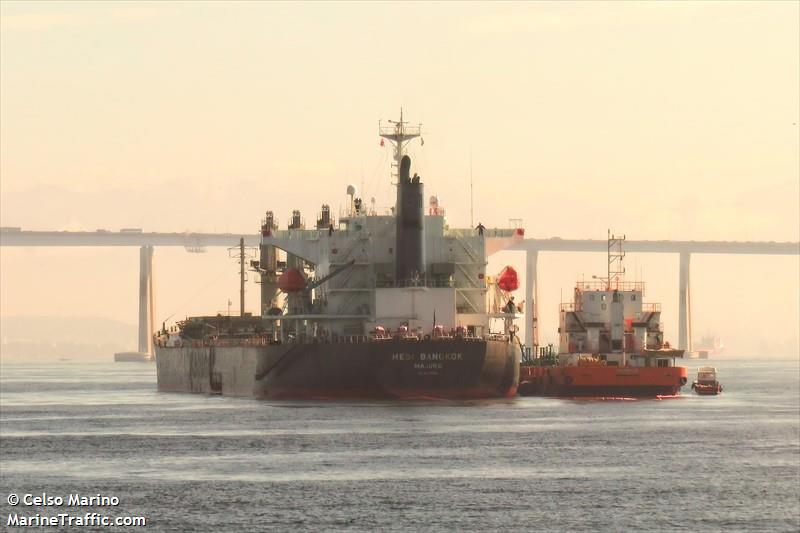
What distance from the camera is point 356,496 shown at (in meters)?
48.2

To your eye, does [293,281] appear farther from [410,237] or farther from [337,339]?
[410,237]

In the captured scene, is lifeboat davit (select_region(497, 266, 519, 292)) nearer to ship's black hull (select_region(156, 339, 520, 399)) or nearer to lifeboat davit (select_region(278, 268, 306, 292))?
ship's black hull (select_region(156, 339, 520, 399))

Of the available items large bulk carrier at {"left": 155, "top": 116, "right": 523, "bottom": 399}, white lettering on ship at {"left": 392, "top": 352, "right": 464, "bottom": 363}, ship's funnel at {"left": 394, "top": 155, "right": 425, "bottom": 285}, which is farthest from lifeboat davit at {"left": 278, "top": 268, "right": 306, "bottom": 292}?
white lettering on ship at {"left": 392, "top": 352, "right": 464, "bottom": 363}

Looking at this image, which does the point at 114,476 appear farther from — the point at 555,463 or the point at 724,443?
the point at 724,443

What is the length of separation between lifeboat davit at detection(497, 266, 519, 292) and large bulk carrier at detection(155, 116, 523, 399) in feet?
3.77

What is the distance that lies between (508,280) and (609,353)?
311 inches

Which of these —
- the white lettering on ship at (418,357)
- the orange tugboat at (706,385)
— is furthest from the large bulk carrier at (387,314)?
the orange tugboat at (706,385)

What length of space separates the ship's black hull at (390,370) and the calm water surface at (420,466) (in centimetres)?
132

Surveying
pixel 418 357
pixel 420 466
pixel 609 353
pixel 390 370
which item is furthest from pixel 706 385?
pixel 420 466

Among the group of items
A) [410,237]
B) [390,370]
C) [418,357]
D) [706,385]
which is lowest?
[706,385]

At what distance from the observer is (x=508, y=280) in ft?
309

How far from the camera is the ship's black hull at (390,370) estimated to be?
8525 cm

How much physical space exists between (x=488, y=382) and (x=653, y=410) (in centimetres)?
843

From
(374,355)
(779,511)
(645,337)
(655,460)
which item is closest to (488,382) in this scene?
(374,355)
